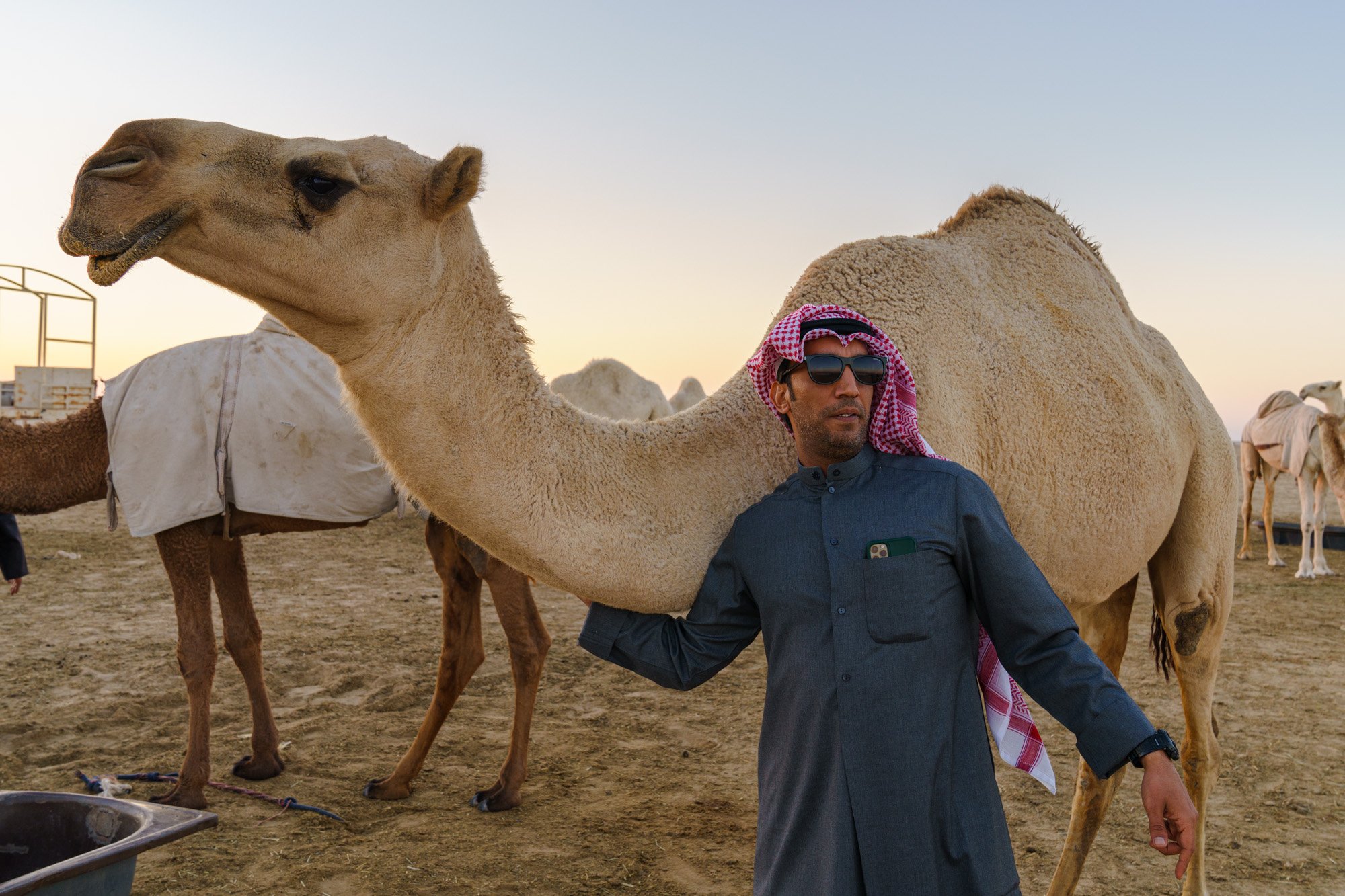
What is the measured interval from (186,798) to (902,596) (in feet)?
12.9

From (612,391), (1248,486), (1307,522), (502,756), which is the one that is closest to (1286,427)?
(1248,486)

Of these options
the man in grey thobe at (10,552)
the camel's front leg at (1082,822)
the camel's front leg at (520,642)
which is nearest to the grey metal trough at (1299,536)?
the camel's front leg at (1082,822)

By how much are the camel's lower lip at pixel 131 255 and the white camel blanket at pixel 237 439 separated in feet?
8.74

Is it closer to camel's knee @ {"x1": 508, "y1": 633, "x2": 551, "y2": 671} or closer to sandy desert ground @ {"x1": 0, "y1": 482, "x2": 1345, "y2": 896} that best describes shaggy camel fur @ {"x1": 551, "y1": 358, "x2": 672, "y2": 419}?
sandy desert ground @ {"x1": 0, "y1": 482, "x2": 1345, "y2": 896}

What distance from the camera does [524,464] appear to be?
2.33 metres

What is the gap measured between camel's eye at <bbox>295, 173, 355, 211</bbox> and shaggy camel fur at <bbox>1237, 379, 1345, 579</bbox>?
43.9 ft

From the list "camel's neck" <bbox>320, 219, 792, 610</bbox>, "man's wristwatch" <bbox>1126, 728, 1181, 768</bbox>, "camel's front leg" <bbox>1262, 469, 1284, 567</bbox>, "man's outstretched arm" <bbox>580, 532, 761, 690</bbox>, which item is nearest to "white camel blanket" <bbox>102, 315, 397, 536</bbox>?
"camel's neck" <bbox>320, 219, 792, 610</bbox>

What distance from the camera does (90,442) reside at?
466cm

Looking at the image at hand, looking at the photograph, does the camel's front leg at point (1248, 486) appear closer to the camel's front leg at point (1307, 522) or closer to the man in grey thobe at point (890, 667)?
the camel's front leg at point (1307, 522)

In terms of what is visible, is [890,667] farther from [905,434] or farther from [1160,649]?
[1160,649]

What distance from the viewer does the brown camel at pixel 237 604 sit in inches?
175

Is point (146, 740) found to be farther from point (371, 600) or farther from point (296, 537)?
point (296, 537)

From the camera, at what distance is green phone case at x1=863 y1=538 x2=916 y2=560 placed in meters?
2.03

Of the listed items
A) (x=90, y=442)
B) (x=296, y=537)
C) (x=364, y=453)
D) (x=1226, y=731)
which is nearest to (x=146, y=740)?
(x=90, y=442)
